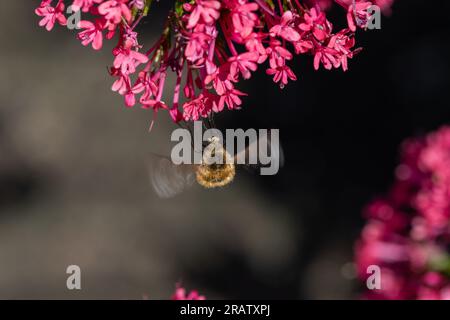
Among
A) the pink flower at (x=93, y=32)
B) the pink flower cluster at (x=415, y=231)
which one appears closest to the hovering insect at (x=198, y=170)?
the pink flower at (x=93, y=32)

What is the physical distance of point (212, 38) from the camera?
1.66m

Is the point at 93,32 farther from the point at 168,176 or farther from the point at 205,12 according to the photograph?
the point at 168,176

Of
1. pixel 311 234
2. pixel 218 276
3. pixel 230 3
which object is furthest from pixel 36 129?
pixel 230 3

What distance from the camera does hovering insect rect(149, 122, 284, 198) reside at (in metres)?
2.32

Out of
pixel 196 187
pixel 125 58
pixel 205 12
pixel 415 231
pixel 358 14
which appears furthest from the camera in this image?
pixel 196 187

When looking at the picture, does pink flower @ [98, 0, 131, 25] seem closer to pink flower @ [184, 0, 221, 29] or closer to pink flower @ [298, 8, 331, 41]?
pink flower @ [184, 0, 221, 29]

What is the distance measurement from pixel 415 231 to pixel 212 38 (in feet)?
5.54

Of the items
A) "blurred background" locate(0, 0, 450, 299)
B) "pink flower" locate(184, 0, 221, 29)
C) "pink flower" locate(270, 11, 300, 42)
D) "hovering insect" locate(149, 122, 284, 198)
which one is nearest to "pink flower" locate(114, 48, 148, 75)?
"pink flower" locate(184, 0, 221, 29)

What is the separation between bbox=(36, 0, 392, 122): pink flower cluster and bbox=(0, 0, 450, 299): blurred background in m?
2.98

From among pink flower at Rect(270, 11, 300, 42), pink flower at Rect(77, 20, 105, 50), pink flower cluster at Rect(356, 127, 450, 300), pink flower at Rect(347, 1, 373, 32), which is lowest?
pink flower cluster at Rect(356, 127, 450, 300)

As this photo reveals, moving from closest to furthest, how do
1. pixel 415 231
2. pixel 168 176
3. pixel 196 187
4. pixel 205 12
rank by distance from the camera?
pixel 205 12
pixel 168 176
pixel 415 231
pixel 196 187

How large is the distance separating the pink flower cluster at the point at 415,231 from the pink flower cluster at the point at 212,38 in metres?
1.15

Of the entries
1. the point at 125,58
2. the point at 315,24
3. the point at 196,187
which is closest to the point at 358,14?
the point at 315,24

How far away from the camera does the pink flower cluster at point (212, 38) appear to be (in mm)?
1610
